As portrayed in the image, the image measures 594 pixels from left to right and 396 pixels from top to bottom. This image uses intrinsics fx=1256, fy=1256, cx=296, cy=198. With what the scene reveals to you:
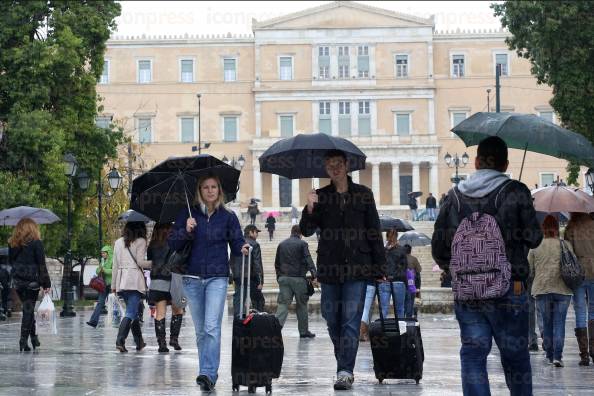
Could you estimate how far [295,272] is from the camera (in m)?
18.4

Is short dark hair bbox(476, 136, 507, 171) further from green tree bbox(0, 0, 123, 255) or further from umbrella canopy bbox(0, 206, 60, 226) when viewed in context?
green tree bbox(0, 0, 123, 255)

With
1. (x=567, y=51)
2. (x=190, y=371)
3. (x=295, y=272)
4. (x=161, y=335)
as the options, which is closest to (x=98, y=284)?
(x=295, y=272)

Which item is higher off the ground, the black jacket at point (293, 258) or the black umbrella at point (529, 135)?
the black umbrella at point (529, 135)

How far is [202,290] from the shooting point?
1052 cm

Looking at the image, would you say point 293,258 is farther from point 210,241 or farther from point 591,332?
point 210,241

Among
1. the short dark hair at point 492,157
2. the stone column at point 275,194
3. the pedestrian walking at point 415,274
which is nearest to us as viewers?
the short dark hair at point 492,157

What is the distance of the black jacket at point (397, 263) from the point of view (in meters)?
17.8

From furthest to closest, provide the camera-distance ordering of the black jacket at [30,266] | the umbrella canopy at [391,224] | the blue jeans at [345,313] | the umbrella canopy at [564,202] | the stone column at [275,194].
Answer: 1. the stone column at [275,194]
2. the umbrella canopy at [391,224]
3. the black jacket at [30,266]
4. the umbrella canopy at [564,202]
5. the blue jeans at [345,313]

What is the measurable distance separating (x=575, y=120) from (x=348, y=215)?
733 inches

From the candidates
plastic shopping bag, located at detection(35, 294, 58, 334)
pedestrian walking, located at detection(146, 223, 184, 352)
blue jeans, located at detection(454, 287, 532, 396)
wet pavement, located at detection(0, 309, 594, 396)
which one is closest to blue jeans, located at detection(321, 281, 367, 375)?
wet pavement, located at detection(0, 309, 594, 396)

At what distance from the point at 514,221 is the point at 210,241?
342 centimetres

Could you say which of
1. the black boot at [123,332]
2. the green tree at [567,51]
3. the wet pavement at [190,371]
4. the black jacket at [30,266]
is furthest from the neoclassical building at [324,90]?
the black jacket at [30,266]

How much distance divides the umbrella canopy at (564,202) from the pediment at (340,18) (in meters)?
63.8

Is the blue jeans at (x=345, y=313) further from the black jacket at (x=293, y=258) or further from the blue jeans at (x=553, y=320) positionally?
the black jacket at (x=293, y=258)
